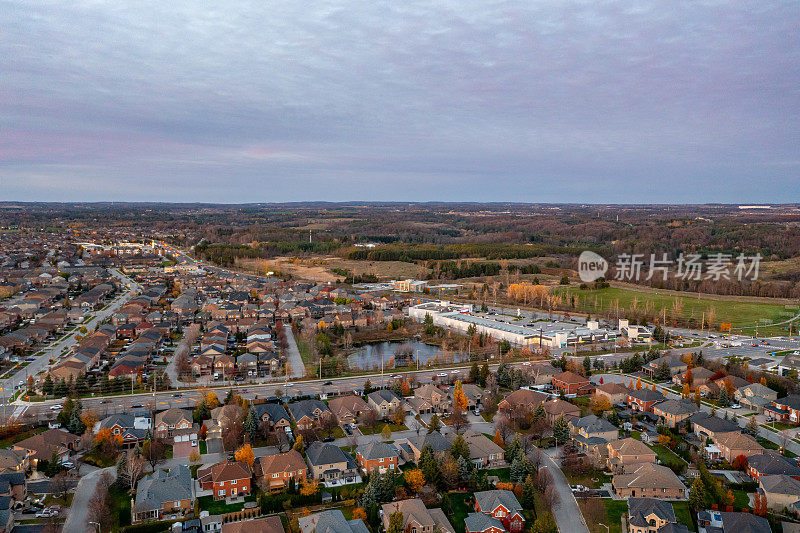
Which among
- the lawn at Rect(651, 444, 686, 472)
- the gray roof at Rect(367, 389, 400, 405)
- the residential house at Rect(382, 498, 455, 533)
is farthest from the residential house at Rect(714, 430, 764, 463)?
the gray roof at Rect(367, 389, 400, 405)

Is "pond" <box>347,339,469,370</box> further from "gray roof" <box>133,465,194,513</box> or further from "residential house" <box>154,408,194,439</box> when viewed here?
"gray roof" <box>133,465,194,513</box>

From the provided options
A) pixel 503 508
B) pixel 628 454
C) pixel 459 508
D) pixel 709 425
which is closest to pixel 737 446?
pixel 709 425

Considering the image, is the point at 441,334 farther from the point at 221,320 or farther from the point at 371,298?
the point at 221,320

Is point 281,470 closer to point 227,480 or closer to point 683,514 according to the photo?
point 227,480

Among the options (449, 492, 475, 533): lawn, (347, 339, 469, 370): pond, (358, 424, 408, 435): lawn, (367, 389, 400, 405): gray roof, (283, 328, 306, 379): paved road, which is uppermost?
(367, 389, 400, 405): gray roof

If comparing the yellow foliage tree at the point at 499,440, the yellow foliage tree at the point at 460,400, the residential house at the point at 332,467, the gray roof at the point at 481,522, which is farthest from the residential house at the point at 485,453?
the residential house at the point at 332,467
